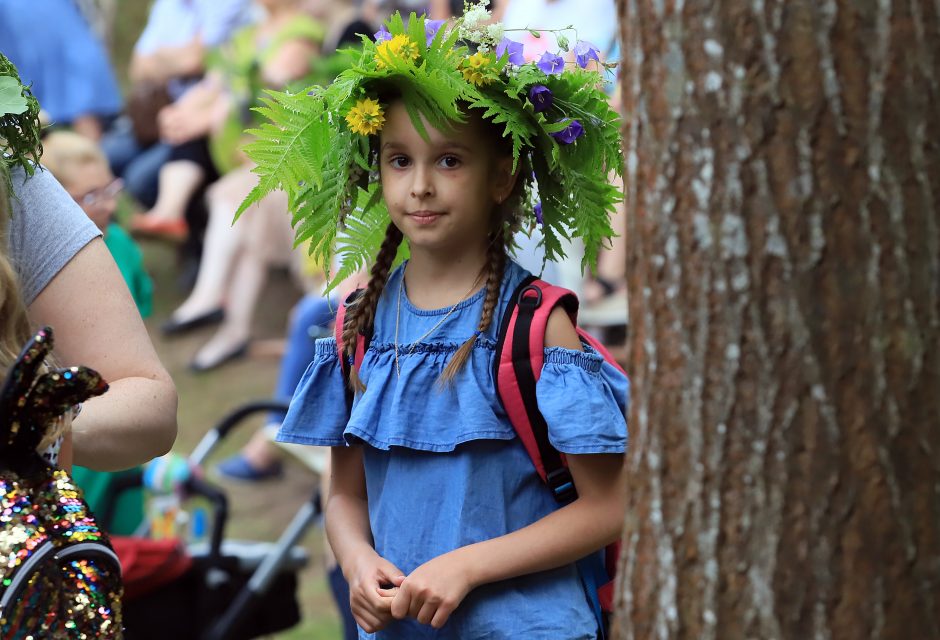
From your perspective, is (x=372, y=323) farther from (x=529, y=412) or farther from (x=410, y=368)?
(x=529, y=412)

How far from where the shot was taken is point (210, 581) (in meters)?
4.54

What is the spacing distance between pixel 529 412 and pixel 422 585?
36 centimetres

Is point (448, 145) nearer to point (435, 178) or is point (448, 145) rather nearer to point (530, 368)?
point (435, 178)

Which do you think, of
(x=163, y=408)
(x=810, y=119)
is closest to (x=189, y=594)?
(x=163, y=408)

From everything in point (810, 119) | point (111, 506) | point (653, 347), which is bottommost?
point (111, 506)

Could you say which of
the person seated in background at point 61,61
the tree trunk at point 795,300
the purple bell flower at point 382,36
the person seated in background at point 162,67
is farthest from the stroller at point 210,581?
the person seated in background at point 162,67

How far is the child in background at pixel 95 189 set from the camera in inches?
198

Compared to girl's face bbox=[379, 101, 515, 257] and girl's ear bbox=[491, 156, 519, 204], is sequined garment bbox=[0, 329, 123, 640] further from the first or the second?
girl's ear bbox=[491, 156, 519, 204]

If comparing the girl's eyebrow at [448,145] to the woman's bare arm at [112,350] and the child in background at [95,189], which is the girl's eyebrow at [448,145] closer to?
the woman's bare arm at [112,350]

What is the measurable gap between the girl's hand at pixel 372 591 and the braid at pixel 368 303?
13.3 inches

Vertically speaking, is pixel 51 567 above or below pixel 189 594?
above

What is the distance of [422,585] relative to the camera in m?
2.41

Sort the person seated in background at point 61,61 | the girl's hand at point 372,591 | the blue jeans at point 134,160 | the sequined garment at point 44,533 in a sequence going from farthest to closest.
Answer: the blue jeans at point 134,160, the person seated in background at point 61,61, the girl's hand at point 372,591, the sequined garment at point 44,533

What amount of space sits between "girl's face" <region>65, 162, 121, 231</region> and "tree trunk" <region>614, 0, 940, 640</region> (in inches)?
138
